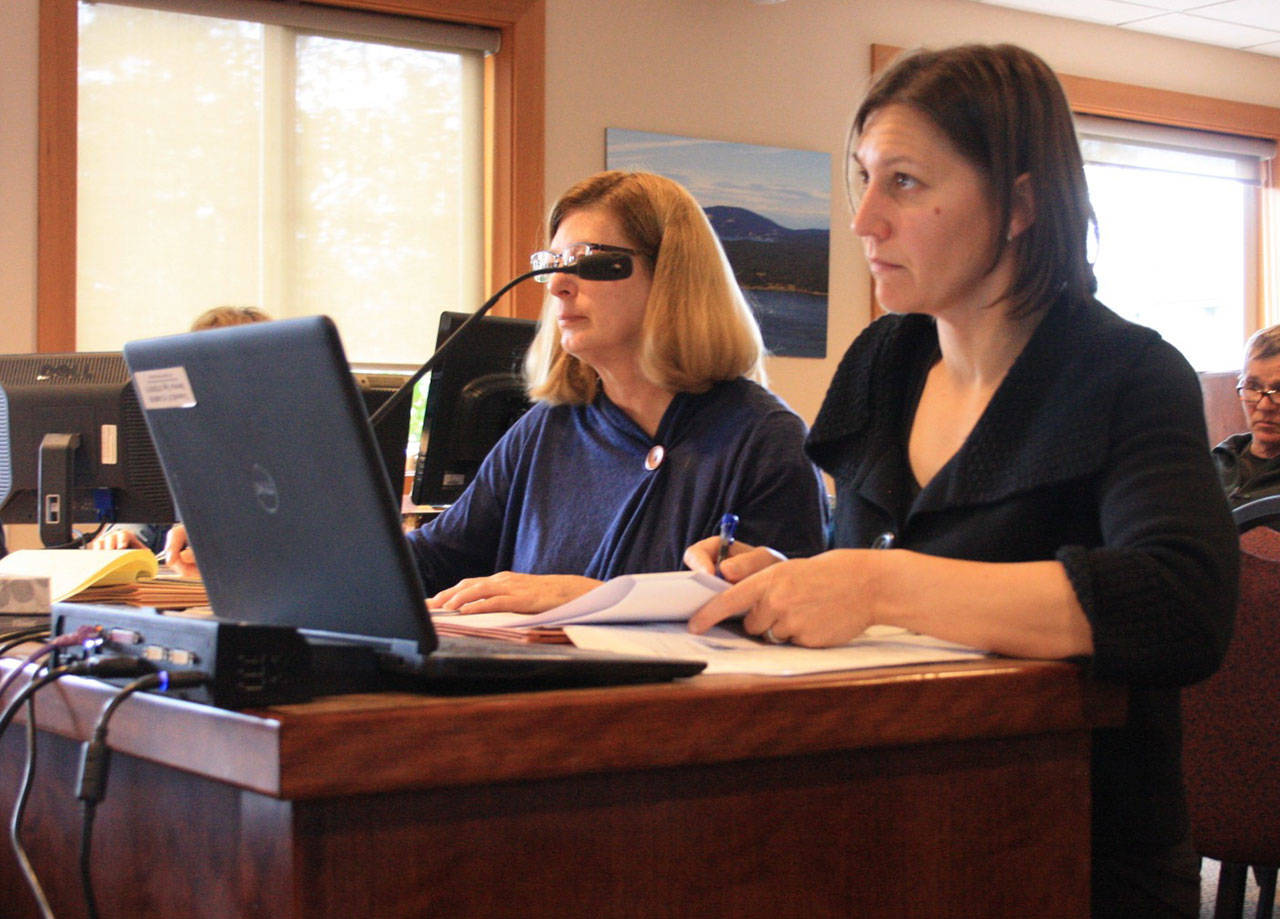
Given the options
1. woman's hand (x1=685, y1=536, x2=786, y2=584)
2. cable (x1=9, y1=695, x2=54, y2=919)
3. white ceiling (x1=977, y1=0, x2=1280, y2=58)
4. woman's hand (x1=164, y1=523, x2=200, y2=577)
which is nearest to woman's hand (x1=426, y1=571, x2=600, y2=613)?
woman's hand (x1=685, y1=536, x2=786, y2=584)

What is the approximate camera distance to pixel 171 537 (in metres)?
2.15

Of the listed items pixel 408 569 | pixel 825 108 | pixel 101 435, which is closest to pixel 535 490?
pixel 101 435

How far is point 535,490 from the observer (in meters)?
1.86

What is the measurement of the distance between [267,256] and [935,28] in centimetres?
278

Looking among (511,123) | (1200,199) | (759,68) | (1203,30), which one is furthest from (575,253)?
(1200,199)

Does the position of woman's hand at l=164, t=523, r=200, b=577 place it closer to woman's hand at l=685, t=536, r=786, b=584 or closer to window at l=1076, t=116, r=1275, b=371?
woman's hand at l=685, t=536, r=786, b=584

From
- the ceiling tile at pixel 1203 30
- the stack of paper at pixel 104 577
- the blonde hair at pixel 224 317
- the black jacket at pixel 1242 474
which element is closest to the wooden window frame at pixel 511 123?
the blonde hair at pixel 224 317

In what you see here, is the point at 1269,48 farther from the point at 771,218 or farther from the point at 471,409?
the point at 471,409

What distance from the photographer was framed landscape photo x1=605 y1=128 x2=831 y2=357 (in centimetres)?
471

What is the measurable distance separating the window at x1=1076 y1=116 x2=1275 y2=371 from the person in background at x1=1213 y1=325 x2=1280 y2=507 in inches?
89.5

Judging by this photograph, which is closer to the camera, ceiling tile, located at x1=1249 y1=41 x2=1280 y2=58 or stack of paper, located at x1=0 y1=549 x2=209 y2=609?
stack of paper, located at x1=0 y1=549 x2=209 y2=609

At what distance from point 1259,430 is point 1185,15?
2.69 meters

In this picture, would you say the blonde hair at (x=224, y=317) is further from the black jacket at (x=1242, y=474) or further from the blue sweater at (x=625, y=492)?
the black jacket at (x=1242, y=474)

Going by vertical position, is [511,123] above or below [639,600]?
above
